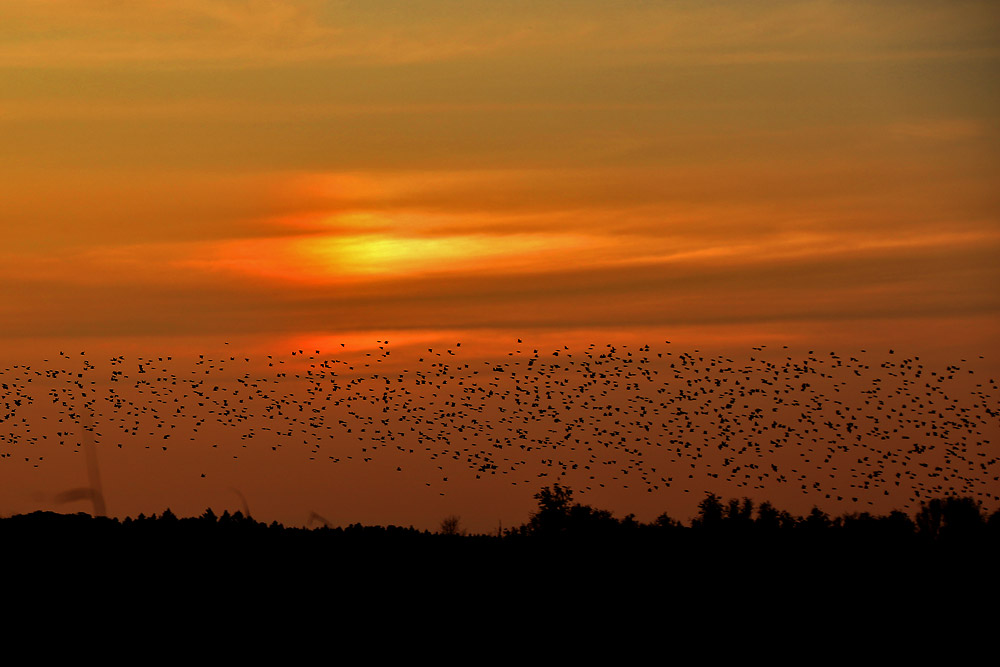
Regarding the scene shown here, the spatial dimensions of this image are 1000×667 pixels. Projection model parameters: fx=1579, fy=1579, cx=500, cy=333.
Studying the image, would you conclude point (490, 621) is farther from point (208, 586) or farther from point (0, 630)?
point (0, 630)

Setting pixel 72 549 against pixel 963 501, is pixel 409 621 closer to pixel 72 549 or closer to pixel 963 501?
pixel 72 549

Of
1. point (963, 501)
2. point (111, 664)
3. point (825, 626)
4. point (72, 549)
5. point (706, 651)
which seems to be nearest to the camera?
point (111, 664)

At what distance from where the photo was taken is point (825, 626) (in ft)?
138

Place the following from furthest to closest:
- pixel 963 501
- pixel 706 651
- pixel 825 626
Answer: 1. pixel 963 501
2. pixel 825 626
3. pixel 706 651

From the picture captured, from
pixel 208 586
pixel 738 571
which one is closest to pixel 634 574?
pixel 738 571

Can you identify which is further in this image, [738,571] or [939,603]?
[738,571]

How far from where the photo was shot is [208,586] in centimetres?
4300

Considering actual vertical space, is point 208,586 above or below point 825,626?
above

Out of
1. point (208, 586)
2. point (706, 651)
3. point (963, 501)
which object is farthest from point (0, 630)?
point (963, 501)

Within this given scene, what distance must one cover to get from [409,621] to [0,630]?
10.0m

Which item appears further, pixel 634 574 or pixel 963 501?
pixel 963 501

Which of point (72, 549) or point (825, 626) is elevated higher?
point (72, 549)

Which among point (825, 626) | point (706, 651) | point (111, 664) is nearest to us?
point (111, 664)

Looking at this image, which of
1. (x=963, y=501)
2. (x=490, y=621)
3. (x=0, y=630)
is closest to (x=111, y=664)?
(x=0, y=630)
